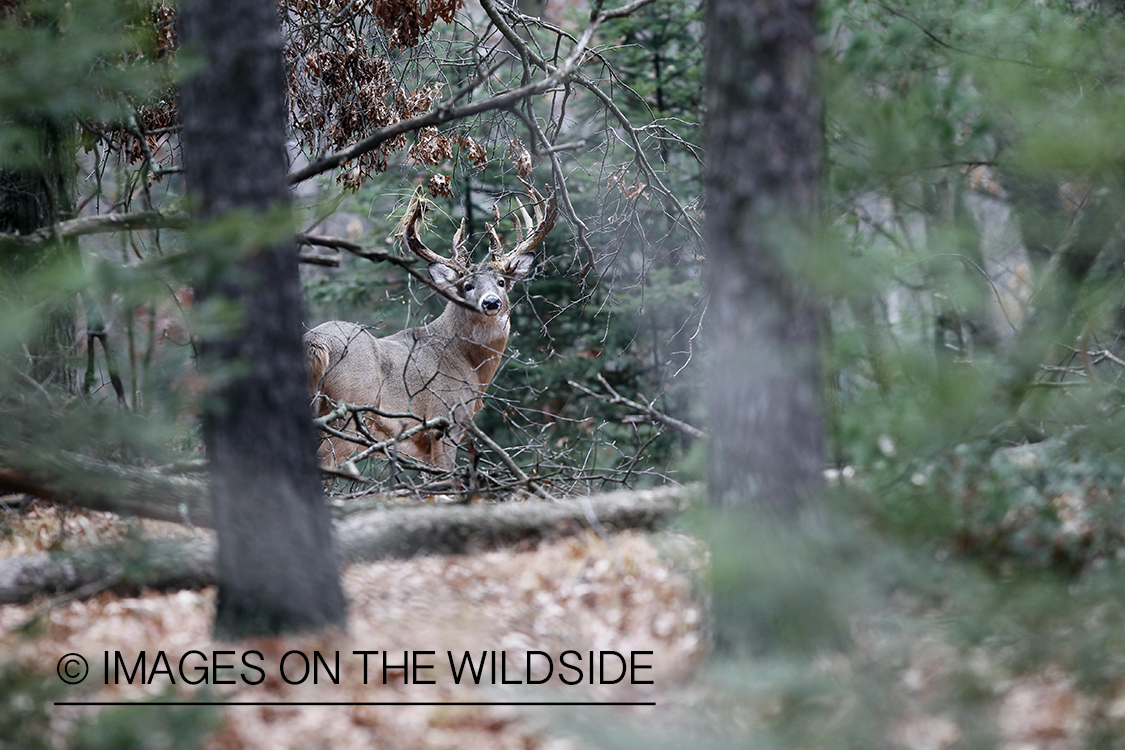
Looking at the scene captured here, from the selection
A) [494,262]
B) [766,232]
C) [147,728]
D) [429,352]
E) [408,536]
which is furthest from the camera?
[429,352]

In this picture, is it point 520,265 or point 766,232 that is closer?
point 766,232

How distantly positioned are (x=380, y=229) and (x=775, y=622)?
34.8ft

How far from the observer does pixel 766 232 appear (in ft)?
11.4

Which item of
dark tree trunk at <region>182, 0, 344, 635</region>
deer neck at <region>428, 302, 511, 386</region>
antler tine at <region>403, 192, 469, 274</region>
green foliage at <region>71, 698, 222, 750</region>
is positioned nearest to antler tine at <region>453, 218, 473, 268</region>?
antler tine at <region>403, 192, 469, 274</region>

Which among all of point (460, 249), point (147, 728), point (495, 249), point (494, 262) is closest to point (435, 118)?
point (147, 728)

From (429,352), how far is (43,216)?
5080mm

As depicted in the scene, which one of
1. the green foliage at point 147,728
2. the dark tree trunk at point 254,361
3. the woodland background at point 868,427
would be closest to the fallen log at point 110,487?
the woodland background at point 868,427

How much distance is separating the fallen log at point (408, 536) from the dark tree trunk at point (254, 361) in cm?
97

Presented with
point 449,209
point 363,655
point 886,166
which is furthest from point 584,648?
point 449,209

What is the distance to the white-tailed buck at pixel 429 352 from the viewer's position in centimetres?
943

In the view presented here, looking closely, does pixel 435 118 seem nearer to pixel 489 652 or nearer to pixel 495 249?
pixel 489 652

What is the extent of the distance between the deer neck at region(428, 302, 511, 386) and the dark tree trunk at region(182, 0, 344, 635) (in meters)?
6.76

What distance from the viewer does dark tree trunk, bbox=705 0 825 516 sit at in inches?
137

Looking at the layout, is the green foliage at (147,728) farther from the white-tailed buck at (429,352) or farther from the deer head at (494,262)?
the deer head at (494,262)
